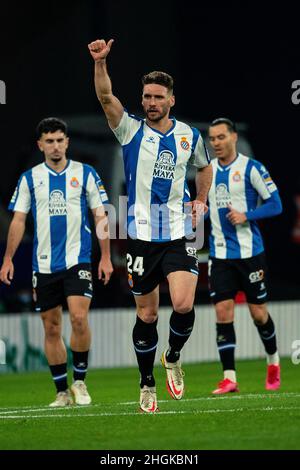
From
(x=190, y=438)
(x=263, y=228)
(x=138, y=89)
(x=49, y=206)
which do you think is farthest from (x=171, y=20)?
(x=190, y=438)

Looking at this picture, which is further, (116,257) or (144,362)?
(116,257)

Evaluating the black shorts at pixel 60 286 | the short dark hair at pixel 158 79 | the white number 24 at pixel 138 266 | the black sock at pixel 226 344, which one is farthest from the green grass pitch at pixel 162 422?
the short dark hair at pixel 158 79

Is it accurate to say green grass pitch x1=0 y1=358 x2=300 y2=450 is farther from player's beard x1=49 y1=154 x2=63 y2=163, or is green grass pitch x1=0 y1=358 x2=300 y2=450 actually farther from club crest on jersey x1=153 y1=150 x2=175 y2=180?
player's beard x1=49 y1=154 x2=63 y2=163

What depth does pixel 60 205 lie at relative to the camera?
11047mm

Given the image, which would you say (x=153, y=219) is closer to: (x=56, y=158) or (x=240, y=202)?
(x=56, y=158)

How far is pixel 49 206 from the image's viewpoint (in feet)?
36.3

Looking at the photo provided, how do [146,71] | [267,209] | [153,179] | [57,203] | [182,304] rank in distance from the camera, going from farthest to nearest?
[146,71] → [267,209] → [57,203] → [153,179] → [182,304]

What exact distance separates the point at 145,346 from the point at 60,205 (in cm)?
197

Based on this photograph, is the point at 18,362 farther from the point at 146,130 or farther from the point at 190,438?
the point at 190,438

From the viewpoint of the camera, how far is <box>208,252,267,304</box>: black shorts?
12.1m

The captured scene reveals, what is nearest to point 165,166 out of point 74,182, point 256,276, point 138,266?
point 138,266

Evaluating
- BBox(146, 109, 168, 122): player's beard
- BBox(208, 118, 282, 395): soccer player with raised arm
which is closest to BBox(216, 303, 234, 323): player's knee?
BBox(208, 118, 282, 395): soccer player with raised arm

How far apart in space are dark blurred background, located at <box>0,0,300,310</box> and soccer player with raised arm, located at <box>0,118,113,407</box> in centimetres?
544
